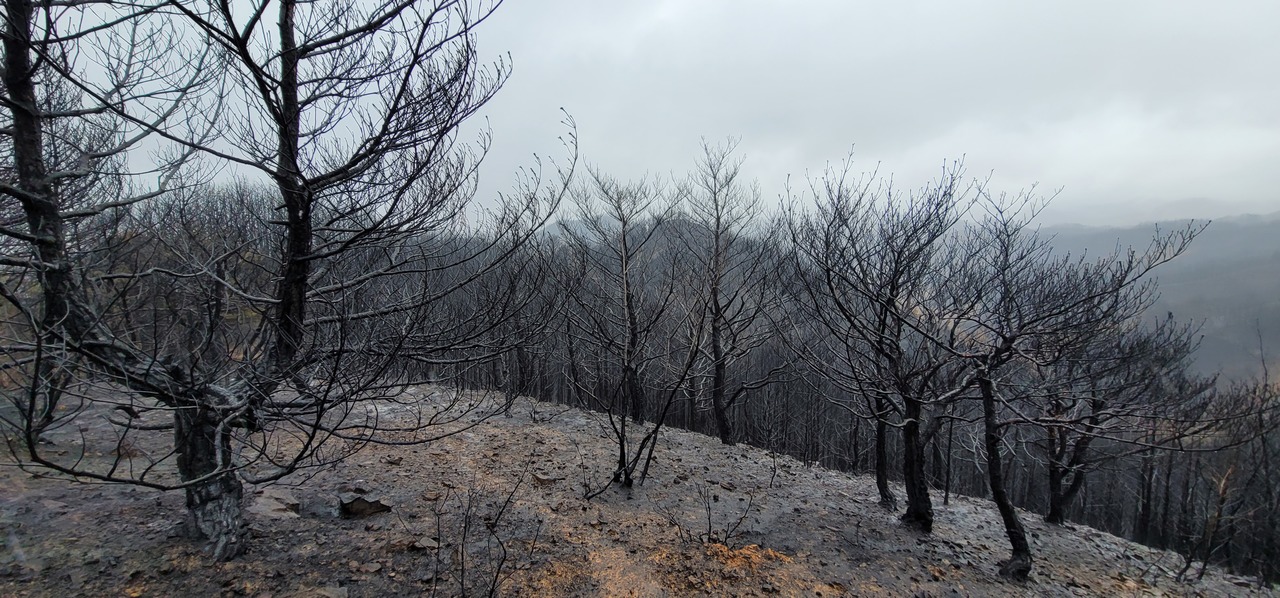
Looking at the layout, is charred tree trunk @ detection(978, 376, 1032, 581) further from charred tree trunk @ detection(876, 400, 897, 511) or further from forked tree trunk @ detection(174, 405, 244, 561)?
forked tree trunk @ detection(174, 405, 244, 561)

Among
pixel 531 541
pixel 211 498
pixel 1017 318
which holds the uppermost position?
pixel 1017 318

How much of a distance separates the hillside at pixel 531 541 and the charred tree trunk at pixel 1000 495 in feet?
0.63

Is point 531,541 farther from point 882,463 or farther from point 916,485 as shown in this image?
point 882,463

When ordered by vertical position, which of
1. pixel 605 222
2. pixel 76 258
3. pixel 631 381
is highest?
pixel 605 222

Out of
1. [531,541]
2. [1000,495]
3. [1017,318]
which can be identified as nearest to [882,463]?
[1000,495]

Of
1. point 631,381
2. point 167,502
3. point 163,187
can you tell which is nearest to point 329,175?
point 163,187

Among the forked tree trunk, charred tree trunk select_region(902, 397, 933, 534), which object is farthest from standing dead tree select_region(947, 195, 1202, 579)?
the forked tree trunk

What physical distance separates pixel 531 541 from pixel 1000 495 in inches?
188

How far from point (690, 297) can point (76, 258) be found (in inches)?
369

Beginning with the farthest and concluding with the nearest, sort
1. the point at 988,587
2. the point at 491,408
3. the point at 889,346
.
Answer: the point at 491,408 < the point at 889,346 < the point at 988,587

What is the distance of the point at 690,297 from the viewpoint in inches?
460

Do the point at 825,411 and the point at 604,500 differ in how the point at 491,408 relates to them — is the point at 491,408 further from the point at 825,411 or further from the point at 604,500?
the point at 825,411

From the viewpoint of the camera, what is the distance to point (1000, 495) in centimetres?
538

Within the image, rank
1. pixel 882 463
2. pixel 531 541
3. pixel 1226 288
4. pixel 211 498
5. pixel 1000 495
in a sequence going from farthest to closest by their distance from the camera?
pixel 1226 288, pixel 882 463, pixel 1000 495, pixel 531 541, pixel 211 498
